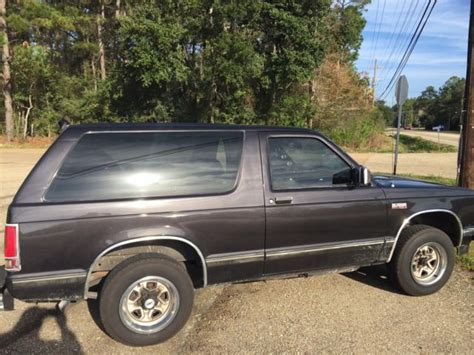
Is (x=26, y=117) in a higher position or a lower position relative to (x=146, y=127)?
higher

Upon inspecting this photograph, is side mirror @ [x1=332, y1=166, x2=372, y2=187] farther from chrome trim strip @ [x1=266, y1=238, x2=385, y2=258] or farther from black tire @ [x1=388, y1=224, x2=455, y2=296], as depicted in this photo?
black tire @ [x1=388, y1=224, x2=455, y2=296]

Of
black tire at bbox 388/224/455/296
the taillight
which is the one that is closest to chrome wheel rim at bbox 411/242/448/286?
black tire at bbox 388/224/455/296

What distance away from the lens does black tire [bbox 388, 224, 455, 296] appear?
4621 millimetres

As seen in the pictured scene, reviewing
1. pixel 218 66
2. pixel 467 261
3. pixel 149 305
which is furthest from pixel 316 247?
Result: pixel 218 66

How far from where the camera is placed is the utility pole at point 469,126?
7547 mm

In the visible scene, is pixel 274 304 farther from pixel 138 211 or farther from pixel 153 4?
pixel 153 4

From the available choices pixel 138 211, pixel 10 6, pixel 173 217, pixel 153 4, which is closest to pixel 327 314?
pixel 173 217

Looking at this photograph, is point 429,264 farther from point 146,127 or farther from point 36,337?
point 36,337

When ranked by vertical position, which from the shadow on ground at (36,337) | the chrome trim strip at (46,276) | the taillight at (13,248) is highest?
the taillight at (13,248)

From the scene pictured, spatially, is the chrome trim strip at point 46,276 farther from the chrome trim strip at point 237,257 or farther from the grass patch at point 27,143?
the grass patch at point 27,143

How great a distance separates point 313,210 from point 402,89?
8187 millimetres

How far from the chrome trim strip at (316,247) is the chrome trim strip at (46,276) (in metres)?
1.59

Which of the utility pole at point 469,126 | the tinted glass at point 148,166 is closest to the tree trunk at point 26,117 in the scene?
the utility pole at point 469,126

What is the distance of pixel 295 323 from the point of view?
4125 millimetres
